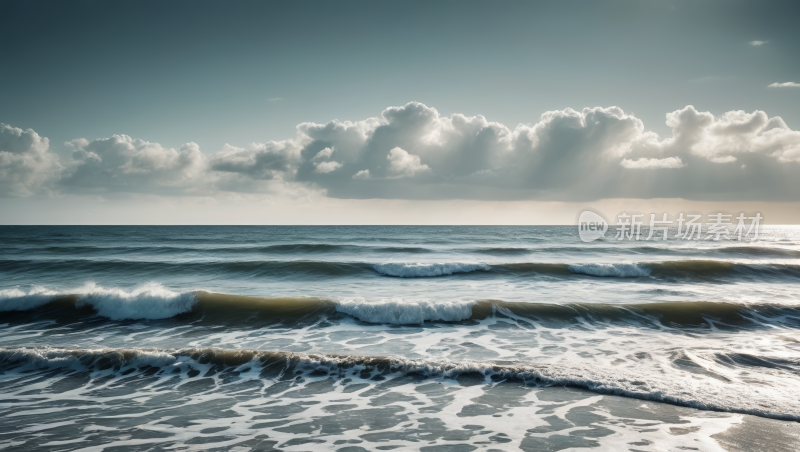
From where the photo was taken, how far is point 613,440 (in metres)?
4.68

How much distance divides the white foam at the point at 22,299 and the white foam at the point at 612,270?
22570 mm

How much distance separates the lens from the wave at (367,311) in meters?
10.8

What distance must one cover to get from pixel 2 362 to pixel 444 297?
11.5 m

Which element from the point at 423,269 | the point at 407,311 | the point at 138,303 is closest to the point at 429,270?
the point at 423,269

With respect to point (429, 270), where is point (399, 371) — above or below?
below

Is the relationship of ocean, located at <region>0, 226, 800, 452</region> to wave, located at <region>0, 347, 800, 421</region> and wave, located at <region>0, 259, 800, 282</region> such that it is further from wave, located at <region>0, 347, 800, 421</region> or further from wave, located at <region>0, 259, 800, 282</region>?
wave, located at <region>0, 259, 800, 282</region>

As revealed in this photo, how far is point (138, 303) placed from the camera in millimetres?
11562

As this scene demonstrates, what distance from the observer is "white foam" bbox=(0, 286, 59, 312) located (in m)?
11.7

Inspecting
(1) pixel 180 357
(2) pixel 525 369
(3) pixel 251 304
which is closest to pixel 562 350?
(2) pixel 525 369

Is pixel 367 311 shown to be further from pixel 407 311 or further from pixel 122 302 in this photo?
pixel 122 302

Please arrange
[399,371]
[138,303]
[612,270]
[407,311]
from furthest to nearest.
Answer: [612,270]
[138,303]
[407,311]
[399,371]

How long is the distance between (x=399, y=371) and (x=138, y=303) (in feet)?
31.0

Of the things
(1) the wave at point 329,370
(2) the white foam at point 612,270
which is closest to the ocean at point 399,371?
(1) the wave at point 329,370

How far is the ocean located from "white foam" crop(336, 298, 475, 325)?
5 cm
